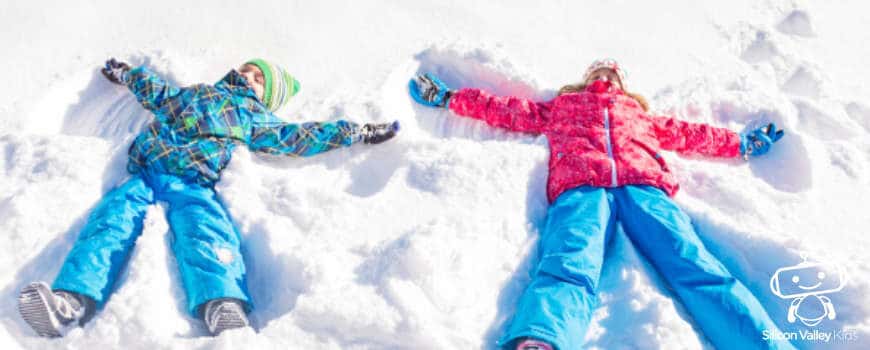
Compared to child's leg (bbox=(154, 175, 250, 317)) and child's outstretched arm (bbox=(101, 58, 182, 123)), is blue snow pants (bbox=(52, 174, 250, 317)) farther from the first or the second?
child's outstretched arm (bbox=(101, 58, 182, 123))

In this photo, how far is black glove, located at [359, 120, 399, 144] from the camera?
270 centimetres

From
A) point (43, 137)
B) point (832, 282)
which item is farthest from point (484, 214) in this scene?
point (43, 137)

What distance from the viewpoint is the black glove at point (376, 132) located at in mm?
2695

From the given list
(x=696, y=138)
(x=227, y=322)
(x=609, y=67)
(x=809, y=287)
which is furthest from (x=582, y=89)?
(x=227, y=322)

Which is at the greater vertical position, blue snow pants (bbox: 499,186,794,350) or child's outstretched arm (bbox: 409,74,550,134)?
child's outstretched arm (bbox: 409,74,550,134)

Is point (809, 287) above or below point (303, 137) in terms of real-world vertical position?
below

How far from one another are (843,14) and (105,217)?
4709mm

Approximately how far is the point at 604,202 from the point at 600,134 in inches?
16.6

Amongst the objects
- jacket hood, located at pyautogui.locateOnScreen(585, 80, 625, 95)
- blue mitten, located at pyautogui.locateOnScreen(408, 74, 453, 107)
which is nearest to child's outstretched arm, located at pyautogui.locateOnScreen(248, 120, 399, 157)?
blue mitten, located at pyautogui.locateOnScreen(408, 74, 453, 107)

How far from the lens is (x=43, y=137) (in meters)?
2.54

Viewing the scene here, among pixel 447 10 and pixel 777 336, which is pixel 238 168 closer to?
pixel 447 10

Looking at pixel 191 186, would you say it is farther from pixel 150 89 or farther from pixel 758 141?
pixel 758 141

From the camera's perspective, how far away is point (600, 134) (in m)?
2.63

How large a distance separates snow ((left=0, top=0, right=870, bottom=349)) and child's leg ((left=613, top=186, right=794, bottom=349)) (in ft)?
0.25
